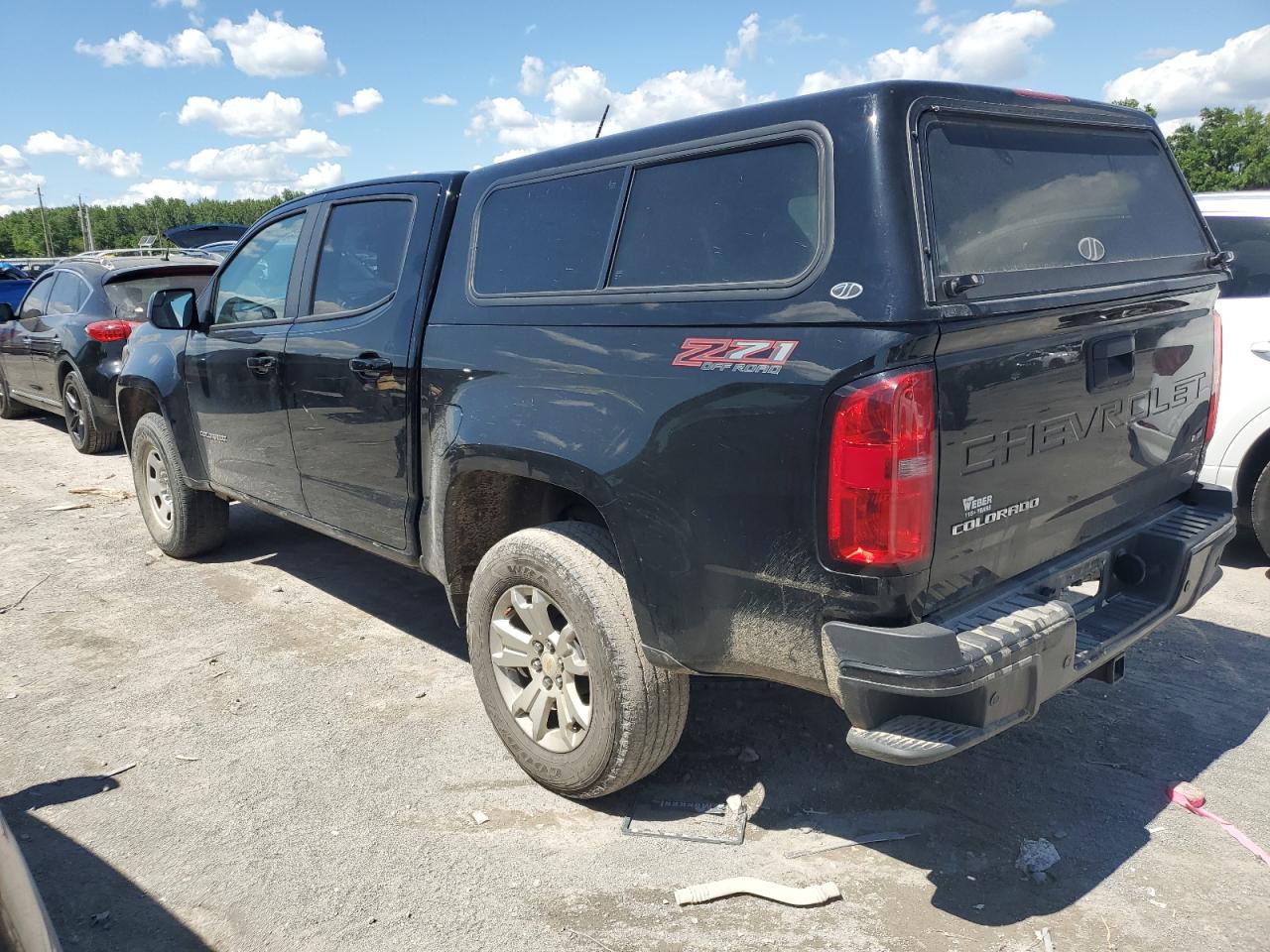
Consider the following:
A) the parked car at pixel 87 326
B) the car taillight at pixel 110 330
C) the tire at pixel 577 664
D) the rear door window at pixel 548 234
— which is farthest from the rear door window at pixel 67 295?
the tire at pixel 577 664

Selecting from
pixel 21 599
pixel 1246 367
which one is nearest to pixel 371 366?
pixel 21 599

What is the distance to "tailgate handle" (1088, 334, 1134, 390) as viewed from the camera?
274 centimetres

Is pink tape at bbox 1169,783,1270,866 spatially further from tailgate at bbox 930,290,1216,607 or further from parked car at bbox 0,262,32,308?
parked car at bbox 0,262,32,308

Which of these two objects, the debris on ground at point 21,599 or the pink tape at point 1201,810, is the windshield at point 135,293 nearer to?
the debris on ground at point 21,599

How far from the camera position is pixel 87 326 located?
863 centimetres

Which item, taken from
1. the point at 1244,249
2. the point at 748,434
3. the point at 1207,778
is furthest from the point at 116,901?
the point at 1244,249

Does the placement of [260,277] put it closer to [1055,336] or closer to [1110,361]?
[1055,336]

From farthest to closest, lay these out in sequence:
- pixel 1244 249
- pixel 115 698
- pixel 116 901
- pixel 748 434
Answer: pixel 1244 249, pixel 115 698, pixel 116 901, pixel 748 434

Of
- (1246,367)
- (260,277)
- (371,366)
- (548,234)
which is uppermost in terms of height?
(548,234)

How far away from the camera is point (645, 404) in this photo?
8.96 ft

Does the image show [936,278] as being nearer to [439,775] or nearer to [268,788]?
[439,775]

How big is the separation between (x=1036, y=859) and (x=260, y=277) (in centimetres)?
413

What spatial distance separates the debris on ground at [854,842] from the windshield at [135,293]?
7.76 meters

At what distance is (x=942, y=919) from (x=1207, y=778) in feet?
4.22
